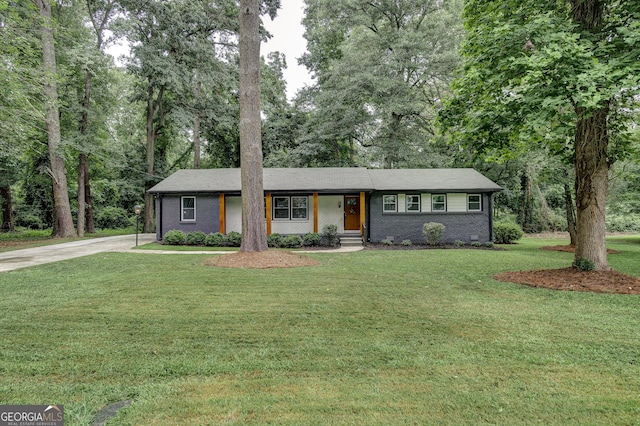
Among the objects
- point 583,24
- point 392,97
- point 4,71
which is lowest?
point 583,24

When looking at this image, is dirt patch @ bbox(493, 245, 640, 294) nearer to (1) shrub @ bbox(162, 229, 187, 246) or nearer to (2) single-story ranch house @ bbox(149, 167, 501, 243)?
(2) single-story ranch house @ bbox(149, 167, 501, 243)

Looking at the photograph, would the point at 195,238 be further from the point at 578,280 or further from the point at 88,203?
the point at 578,280

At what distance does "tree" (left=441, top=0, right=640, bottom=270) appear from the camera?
5.32 metres

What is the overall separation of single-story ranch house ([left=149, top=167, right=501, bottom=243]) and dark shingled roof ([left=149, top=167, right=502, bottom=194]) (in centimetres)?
5

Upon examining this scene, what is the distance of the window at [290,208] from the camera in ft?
53.8

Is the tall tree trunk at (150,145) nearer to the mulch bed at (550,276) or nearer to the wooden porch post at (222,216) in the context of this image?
the wooden porch post at (222,216)

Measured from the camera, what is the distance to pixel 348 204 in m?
16.6

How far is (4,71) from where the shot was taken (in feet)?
33.0

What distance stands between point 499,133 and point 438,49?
1631cm

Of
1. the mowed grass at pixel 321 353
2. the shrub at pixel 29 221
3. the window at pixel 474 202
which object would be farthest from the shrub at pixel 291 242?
the shrub at pixel 29 221

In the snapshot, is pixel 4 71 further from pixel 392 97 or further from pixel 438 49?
pixel 438 49

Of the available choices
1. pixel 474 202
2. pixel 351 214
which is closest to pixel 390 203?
pixel 351 214

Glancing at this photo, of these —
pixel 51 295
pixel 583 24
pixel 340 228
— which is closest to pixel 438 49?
pixel 340 228

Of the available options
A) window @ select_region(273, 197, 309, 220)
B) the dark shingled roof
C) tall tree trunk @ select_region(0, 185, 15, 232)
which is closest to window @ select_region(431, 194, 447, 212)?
the dark shingled roof
